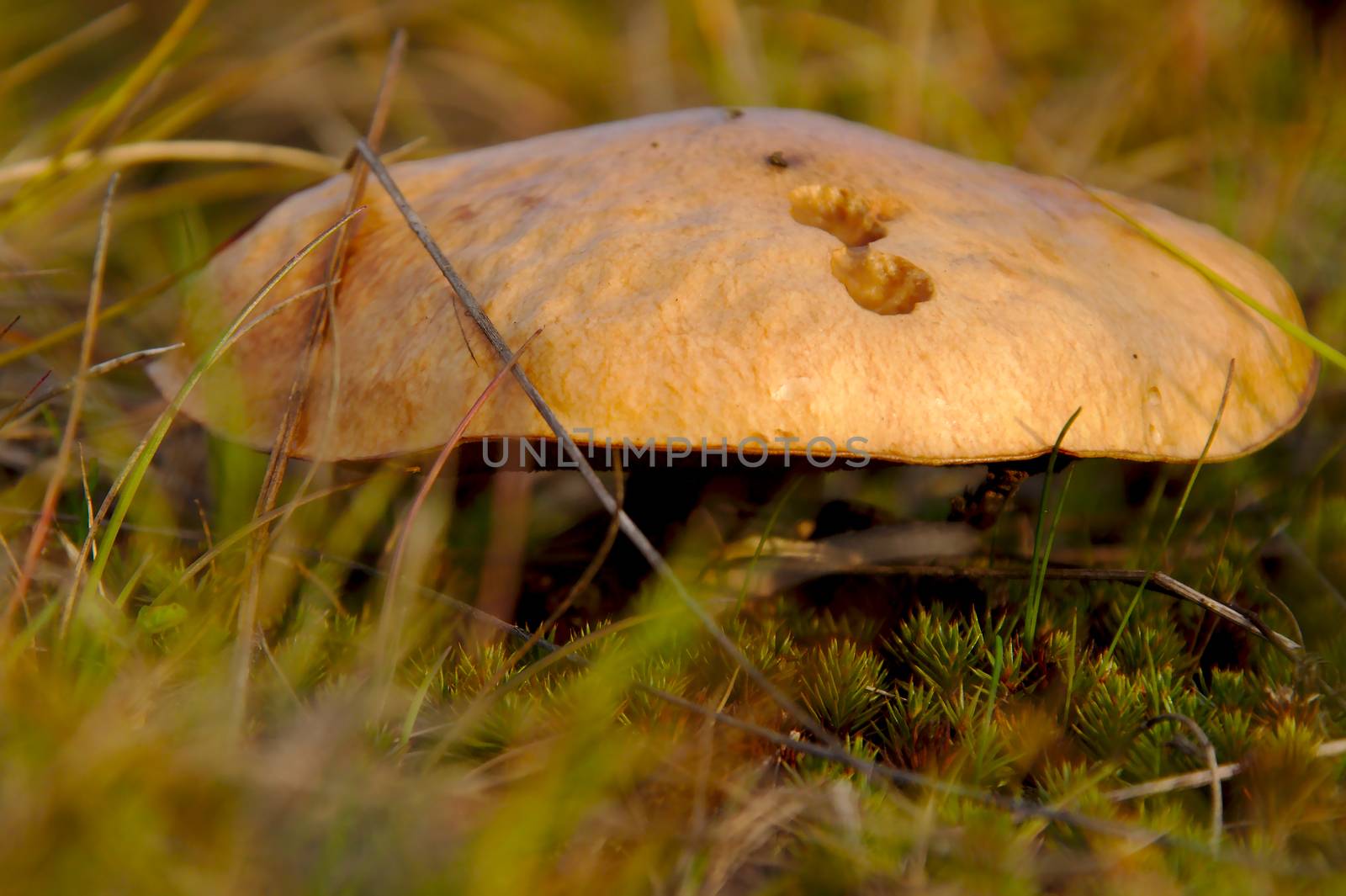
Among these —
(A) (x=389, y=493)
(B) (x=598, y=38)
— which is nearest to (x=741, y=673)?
(A) (x=389, y=493)

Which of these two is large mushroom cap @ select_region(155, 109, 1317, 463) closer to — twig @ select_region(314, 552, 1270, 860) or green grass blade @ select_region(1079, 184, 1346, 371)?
green grass blade @ select_region(1079, 184, 1346, 371)

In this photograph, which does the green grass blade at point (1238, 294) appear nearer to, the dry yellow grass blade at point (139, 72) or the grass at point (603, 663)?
the grass at point (603, 663)

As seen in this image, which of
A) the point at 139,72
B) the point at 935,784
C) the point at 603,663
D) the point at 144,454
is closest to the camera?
the point at 935,784

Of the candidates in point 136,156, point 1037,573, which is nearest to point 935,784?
point 1037,573

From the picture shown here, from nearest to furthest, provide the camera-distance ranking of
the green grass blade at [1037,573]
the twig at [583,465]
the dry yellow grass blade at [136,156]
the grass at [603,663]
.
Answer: the grass at [603,663], the twig at [583,465], the green grass blade at [1037,573], the dry yellow grass blade at [136,156]

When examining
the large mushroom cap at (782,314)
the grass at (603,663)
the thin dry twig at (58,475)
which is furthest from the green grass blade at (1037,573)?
the thin dry twig at (58,475)

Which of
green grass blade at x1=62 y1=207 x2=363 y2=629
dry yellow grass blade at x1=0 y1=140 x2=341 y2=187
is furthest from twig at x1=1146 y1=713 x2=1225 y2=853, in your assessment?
dry yellow grass blade at x1=0 y1=140 x2=341 y2=187

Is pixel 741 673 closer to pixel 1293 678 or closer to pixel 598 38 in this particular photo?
pixel 1293 678

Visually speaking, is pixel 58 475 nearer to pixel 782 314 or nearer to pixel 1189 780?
pixel 782 314
